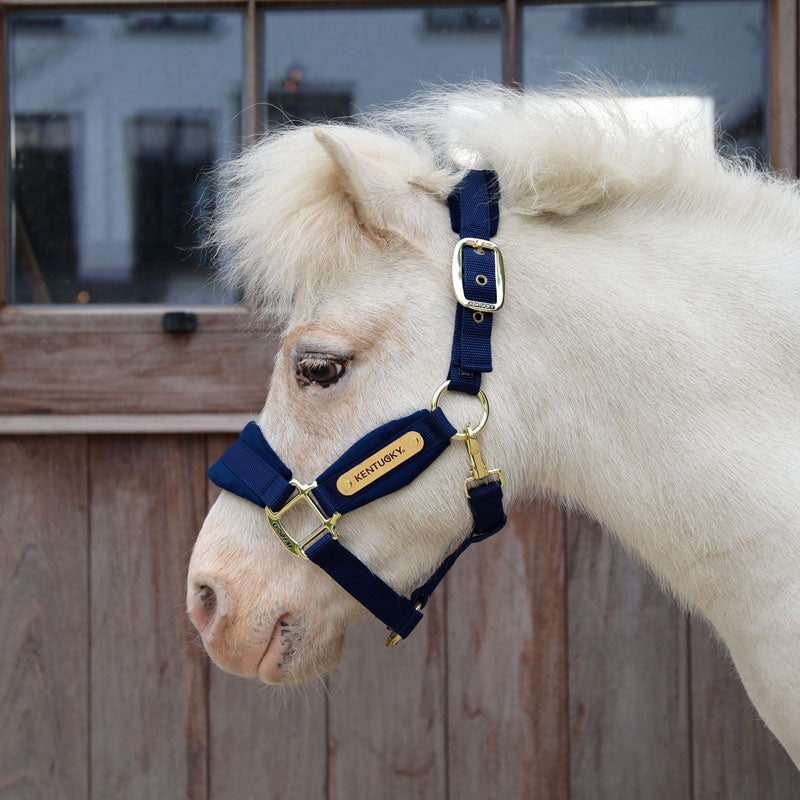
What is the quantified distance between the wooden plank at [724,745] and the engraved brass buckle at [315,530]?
1056mm

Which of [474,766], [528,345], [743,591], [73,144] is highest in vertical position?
[73,144]

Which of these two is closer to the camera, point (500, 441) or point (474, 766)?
point (500, 441)

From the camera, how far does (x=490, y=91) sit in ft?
3.55

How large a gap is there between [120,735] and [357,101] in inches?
61.1

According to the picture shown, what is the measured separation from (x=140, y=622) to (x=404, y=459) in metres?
1.05

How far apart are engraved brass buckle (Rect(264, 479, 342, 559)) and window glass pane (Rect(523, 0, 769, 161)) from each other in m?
1.18

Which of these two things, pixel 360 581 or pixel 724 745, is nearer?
pixel 360 581

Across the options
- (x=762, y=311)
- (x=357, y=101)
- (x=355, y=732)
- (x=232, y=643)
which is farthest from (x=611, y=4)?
(x=355, y=732)

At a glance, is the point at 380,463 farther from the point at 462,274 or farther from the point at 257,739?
the point at 257,739

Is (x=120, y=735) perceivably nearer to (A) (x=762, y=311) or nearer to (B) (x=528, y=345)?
(B) (x=528, y=345)

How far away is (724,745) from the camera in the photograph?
1624 mm

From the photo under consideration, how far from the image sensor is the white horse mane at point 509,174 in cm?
95

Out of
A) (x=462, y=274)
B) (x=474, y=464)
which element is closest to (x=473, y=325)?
(x=462, y=274)

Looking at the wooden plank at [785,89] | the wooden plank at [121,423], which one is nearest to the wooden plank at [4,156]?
the wooden plank at [121,423]
